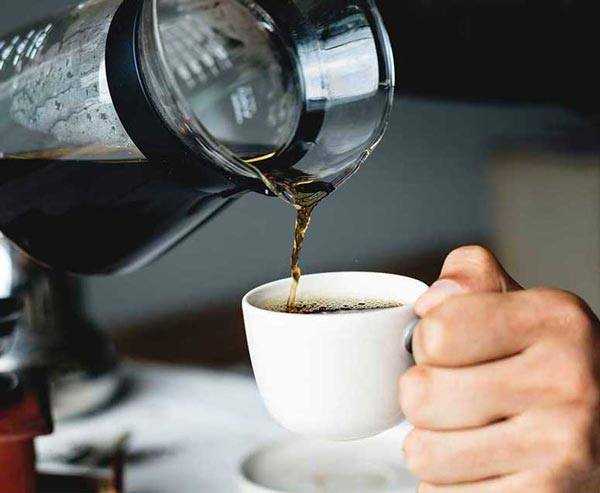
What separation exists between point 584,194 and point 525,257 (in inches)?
4.4

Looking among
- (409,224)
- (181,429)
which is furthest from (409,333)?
(409,224)

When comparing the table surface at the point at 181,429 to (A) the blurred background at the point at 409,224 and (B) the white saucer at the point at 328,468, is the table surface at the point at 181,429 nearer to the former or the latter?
(B) the white saucer at the point at 328,468

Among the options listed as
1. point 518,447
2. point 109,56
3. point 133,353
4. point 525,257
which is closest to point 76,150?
point 109,56

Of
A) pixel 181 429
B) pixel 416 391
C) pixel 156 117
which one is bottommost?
pixel 181 429

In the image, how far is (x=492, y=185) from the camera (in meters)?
1.21

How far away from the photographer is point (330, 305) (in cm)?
65

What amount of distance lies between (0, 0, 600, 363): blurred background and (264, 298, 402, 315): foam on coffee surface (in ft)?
1.81

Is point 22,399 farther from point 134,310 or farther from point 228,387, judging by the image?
point 134,310

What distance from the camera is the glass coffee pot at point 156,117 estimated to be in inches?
25.6

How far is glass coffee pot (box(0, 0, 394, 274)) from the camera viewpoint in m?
0.65

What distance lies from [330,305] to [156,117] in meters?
0.18

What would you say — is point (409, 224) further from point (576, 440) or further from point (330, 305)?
Answer: point (576, 440)

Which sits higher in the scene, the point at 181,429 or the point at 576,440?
the point at 576,440

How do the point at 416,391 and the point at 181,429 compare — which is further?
the point at 181,429
